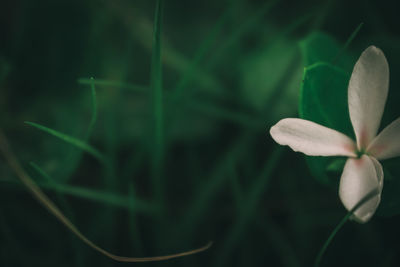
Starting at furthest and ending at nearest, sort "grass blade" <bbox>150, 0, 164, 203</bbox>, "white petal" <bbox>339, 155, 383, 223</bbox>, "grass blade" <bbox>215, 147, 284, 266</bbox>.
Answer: "grass blade" <bbox>215, 147, 284, 266</bbox>
"grass blade" <bbox>150, 0, 164, 203</bbox>
"white petal" <bbox>339, 155, 383, 223</bbox>

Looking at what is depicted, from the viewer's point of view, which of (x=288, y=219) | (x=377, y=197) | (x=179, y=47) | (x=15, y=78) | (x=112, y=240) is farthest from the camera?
(x=179, y=47)

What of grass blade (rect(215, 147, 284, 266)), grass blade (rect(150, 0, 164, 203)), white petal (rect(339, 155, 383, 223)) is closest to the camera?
white petal (rect(339, 155, 383, 223))

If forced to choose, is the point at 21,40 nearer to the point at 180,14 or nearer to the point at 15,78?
the point at 15,78

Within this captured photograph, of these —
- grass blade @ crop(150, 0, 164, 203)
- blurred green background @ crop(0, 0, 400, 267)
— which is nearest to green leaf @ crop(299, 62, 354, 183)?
blurred green background @ crop(0, 0, 400, 267)

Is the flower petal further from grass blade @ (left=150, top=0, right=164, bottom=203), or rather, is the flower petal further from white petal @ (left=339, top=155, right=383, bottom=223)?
grass blade @ (left=150, top=0, right=164, bottom=203)

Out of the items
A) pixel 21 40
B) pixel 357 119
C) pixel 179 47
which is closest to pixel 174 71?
pixel 179 47

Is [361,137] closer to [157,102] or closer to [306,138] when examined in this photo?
[306,138]

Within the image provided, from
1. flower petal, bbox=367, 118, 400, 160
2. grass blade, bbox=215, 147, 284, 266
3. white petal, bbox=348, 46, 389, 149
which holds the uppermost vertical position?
white petal, bbox=348, 46, 389, 149
